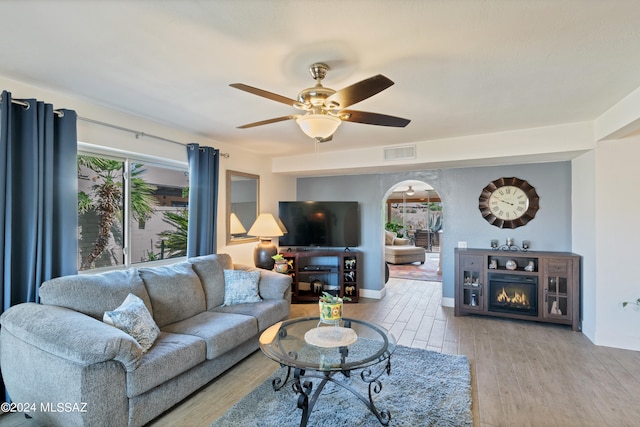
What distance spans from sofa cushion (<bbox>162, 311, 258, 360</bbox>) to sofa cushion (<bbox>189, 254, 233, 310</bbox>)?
27cm

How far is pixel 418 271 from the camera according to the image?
7.44 metres

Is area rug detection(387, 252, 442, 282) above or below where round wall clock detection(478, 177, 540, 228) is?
below

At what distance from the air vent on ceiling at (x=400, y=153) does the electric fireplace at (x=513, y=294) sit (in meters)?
1.95

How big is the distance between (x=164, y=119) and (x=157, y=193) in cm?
86

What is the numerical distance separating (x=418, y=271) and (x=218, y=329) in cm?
587

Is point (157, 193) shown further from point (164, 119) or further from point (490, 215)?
point (490, 215)

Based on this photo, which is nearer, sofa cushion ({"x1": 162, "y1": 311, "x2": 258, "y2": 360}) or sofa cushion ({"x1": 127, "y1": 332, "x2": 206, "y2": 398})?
sofa cushion ({"x1": 127, "y1": 332, "x2": 206, "y2": 398})

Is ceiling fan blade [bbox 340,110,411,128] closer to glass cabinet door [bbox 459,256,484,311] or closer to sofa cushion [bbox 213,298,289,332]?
sofa cushion [bbox 213,298,289,332]

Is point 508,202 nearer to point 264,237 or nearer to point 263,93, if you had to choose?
point 264,237

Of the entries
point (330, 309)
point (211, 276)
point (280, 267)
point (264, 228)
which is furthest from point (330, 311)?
point (264, 228)

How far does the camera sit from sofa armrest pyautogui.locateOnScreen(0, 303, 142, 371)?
5.73ft

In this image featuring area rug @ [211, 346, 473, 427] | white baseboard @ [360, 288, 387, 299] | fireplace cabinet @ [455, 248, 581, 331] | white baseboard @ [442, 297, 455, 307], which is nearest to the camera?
area rug @ [211, 346, 473, 427]

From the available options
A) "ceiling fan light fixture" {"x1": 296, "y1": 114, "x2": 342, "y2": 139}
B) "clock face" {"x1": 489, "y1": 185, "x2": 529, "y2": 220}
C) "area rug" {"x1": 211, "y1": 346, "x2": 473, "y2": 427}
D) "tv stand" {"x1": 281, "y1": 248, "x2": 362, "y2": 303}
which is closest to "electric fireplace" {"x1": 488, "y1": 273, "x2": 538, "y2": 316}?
"clock face" {"x1": 489, "y1": 185, "x2": 529, "y2": 220}

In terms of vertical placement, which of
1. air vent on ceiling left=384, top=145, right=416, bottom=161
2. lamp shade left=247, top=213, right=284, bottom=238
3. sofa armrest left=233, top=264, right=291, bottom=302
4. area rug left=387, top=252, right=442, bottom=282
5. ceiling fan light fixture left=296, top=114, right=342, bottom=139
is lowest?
area rug left=387, top=252, right=442, bottom=282
